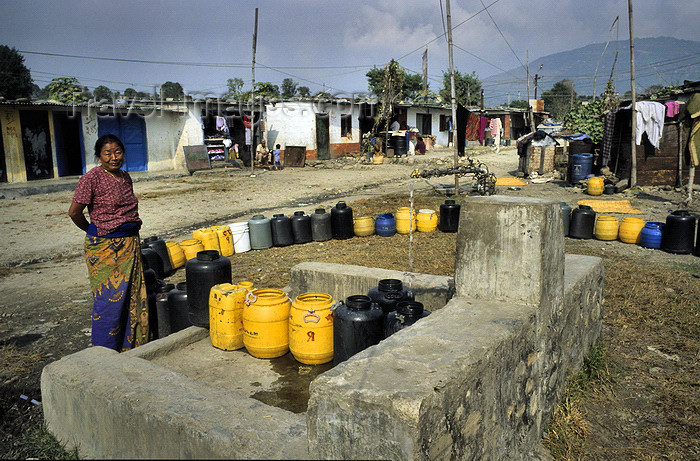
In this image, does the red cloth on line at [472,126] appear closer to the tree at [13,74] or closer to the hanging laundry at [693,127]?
the hanging laundry at [693,127]

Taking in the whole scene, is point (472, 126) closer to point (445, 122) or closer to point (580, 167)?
point (580, 167)

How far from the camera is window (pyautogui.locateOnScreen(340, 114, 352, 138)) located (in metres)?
26.8

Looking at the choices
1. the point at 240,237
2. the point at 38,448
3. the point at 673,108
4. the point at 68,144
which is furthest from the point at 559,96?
the point at 38,448

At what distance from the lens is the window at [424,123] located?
104 feet

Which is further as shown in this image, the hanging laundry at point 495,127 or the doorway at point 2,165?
the hanging laundry at point 495,127

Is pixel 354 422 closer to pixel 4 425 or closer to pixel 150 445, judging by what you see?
pixel 150 445

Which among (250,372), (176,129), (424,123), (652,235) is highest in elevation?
(424,123)

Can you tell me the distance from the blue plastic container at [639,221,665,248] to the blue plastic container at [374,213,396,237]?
14.0 ft

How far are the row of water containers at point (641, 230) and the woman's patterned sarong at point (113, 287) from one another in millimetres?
6631

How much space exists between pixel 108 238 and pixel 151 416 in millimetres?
2129

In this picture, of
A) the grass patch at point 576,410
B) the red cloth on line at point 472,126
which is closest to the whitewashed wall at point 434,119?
the red cloth on line at point 472,126

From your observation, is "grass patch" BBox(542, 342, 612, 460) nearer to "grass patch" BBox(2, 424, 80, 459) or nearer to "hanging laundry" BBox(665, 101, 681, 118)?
"grass patch" BBox(2, 424, 80, 459)

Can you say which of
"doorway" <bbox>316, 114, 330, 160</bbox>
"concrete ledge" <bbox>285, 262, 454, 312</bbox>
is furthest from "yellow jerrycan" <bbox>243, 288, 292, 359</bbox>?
"doorway" <bbox>316, 114, 330, 160</bbox>

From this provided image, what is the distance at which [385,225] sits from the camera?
930 centimetres
